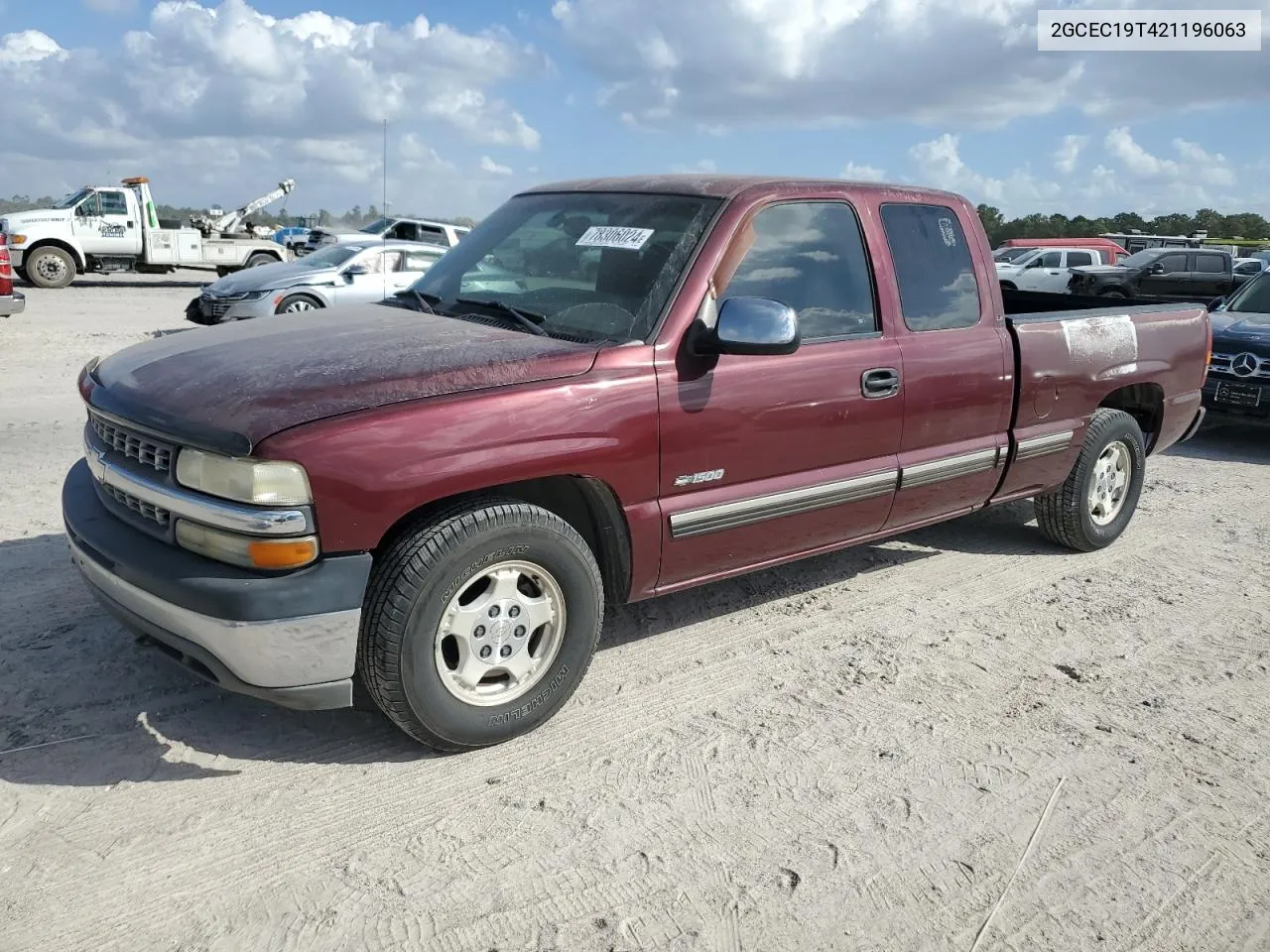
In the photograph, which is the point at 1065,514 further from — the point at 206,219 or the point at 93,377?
the point at 206,219

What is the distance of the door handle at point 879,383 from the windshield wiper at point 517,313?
4.34 ft

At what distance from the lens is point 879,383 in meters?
4.16

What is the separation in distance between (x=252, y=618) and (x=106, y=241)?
21.3m

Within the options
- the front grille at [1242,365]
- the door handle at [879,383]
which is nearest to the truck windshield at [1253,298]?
the front grille at [1242,365]

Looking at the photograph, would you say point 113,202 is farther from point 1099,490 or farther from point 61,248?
point 1099,490

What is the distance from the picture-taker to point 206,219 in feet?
82.9

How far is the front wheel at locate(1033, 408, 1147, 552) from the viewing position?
212 inches

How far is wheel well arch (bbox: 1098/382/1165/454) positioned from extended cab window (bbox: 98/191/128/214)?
824 inches

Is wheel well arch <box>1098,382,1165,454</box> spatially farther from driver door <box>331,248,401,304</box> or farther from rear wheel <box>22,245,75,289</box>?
rear wheel <box>22,245,75,289</box>

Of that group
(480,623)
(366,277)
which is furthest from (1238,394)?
(366,277)

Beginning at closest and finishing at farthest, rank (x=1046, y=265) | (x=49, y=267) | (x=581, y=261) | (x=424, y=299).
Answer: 1. (x=581, y=261)
2. (x=424, y=299)
3. (x=49, y=267)
4. (x=1046, y=265)

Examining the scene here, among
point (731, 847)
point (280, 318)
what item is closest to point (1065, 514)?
point (731, 847)

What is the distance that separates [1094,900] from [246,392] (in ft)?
9.05

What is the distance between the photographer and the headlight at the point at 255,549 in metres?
2.83
